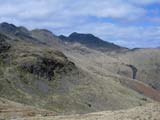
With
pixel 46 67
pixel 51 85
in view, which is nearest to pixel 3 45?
pixel 46 67

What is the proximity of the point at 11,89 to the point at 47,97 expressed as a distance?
8.08 m

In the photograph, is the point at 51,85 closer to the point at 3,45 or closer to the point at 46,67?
the point at 46,67

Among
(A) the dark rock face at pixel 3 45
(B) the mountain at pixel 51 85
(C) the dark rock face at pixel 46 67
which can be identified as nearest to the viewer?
(B) the mountain at pixel 51 85

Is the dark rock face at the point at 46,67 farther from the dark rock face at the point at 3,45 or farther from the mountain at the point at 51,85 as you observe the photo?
the dark rock face at the point at 3,45

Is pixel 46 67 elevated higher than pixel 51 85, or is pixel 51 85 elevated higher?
pixel 46 67

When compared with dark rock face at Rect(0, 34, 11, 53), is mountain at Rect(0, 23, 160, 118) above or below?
below

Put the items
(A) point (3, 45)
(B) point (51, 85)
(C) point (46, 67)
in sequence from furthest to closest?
(A) point (3, 45) < (C) point (46, 67) < (B) point (51, 85)

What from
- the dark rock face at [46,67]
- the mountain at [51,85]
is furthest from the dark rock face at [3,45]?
the dark rock face at [46,67]

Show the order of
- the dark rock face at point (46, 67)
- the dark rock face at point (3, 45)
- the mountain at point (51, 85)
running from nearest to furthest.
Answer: the mountain at point (51, 85) → the dark rock face at point (46, 67) → the dark rock face at point (3, 45)

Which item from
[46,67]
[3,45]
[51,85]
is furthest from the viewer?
[3,45]

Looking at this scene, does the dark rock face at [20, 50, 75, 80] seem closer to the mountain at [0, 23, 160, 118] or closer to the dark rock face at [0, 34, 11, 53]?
the mountain at [0, 23, 160, 118]

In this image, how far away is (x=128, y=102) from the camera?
10700 cm

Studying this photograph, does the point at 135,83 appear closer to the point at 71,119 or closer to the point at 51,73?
the point at 51,73

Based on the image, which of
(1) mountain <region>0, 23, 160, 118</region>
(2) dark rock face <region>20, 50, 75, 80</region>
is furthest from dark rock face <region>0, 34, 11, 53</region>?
(2) dark rock face <region>20, 50, 75, 80</region>
